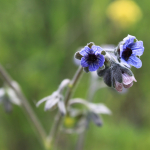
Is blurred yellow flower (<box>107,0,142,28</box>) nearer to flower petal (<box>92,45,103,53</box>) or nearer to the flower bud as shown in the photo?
the flower bud

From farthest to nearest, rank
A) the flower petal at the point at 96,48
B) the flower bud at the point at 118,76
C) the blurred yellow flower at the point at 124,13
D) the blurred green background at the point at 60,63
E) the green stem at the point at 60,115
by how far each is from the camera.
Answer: the blurred yellow flower at the point at 124,13 < the blurred green background at the point at 60,63 < the green stem at the point at 60,115 < the flower bud at the point at 118,76 < the flower petal at the point at 96,48

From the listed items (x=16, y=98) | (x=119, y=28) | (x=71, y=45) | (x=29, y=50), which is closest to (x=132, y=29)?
(x=119, y=28)

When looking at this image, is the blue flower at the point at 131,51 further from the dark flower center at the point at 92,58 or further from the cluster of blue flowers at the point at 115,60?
the dark flower center at the point at 92,58

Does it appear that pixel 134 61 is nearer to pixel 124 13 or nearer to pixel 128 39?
pixel 128 39

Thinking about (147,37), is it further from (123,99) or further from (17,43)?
(17,43)

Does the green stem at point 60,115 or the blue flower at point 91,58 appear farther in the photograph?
the green stem at point 60,115

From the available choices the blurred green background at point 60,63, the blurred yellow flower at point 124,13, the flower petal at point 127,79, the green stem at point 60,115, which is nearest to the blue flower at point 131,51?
the flower petal at point 127,79
